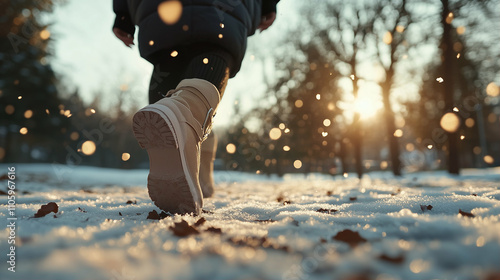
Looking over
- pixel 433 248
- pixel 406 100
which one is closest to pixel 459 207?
pixel 433 248

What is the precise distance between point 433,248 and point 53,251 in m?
1.01

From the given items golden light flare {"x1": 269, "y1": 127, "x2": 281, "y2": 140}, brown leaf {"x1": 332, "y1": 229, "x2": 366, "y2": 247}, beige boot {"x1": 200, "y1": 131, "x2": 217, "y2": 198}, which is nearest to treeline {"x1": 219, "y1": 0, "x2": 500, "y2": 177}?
golden light flare {"x1": 269, "y1": 127, "x2": 281, "y2": 140}

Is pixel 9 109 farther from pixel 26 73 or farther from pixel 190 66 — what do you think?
pixel 190 66

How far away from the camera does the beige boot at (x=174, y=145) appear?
1.28 metres

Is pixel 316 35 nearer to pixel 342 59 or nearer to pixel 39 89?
pixel 342 59

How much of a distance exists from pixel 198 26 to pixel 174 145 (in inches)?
29.4

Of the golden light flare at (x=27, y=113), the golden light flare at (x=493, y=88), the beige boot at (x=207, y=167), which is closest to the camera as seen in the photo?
the beige boot at (x=207, y=167)

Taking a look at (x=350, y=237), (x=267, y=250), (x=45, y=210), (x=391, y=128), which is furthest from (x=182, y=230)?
(x=391, y=128)

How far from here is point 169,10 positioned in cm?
174

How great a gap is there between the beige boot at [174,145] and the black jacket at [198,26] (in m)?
Result: 0.34

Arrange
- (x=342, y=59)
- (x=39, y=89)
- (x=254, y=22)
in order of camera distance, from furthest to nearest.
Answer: (x=39, y=89)
(x=342, y=59)
(x=254, y=22)

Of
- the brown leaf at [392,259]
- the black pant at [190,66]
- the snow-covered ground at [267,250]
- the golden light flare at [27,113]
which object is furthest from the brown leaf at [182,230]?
the golden light flare at [27,113]

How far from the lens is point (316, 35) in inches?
395

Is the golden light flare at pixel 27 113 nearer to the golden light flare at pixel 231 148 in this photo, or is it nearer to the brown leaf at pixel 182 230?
the golden light flare at pixel 231 148
